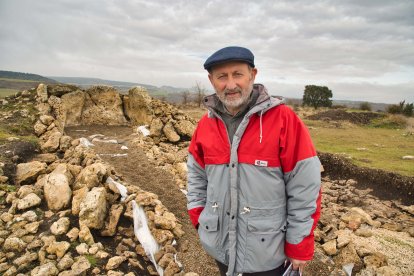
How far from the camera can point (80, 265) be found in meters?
4.20

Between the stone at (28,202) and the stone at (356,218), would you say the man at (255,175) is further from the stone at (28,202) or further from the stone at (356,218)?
the stone at (356,218)

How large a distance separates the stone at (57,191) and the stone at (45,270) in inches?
56.3

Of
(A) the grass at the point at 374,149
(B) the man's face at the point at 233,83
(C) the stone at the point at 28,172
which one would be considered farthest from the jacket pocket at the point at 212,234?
(A) the grass at the point at 374,149

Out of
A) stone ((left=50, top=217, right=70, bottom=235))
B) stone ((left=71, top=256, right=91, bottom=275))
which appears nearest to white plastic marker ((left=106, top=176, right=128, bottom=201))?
stone ((left=50, top=217, right=70, bottom=235))

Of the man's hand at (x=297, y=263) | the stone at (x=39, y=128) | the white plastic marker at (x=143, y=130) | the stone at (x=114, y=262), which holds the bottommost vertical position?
the stone at (x=114, y=262)

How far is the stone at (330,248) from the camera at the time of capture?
5.98 metres

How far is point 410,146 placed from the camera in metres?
14.6

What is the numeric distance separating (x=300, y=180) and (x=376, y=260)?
4374 millimetres

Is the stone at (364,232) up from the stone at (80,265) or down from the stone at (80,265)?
down

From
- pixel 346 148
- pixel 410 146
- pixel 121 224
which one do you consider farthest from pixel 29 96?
pixel 410 146

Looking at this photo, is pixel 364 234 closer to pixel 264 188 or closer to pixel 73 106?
pixel 264 188

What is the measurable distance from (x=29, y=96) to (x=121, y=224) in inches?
416

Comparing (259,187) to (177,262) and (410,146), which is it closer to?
(177,262)

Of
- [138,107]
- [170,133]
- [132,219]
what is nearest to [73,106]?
[138,107]
